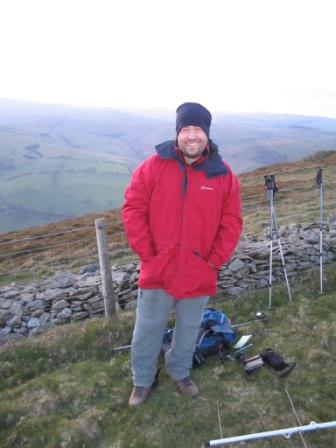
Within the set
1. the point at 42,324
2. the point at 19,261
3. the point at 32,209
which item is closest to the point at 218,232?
the point at 42,324

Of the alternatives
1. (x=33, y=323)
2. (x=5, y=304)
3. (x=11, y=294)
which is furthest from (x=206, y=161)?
(x=11, y=294)

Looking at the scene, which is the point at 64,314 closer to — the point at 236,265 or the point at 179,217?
the point at 236,265

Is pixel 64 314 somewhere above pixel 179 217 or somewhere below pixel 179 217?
below

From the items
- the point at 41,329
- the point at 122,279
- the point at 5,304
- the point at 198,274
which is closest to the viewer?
the point at 198,274

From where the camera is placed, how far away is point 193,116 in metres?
4.72

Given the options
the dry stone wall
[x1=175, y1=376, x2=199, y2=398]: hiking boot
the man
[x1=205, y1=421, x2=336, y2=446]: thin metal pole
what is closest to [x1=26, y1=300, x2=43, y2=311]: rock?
the dry stone wall

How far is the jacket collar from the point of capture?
4875 mm

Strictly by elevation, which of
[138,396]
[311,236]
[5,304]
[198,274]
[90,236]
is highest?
[198,274]

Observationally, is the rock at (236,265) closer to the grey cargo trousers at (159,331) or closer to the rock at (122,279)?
the rock at (122,279)

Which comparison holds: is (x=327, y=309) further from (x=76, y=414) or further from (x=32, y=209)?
(x=32, y=209)

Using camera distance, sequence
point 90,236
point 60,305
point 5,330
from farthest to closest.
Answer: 1. point 90,236
2. point 60,305
3. point 5,330

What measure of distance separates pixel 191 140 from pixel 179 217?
2.92 feet

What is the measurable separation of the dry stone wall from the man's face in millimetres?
4942

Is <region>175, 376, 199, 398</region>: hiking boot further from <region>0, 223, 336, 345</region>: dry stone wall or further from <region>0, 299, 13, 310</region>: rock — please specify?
<region>0, 299, 13, 310</region>: rock
